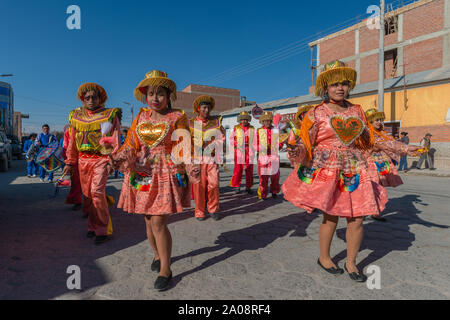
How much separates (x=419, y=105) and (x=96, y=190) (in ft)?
56.2

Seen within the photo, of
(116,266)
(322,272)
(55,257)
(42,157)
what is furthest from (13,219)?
(322,272)

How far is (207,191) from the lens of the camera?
5098mm

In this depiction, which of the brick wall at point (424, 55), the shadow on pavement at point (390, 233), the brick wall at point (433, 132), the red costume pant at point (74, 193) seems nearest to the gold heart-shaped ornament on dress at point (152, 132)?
the shadow on pavement at point (390, 233)

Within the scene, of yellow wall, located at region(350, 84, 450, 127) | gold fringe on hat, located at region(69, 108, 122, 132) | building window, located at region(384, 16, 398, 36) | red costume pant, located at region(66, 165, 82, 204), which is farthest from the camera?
building window, located at region(384, 16, 398, 36)

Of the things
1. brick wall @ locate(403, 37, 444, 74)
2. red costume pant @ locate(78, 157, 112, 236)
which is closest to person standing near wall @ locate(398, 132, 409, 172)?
brick wall @ locate(403, 37, 444, 74)

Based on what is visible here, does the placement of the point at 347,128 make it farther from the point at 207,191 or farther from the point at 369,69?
the point at 369,69

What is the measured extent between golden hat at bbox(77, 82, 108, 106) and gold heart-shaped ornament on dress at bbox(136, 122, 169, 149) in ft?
5.60

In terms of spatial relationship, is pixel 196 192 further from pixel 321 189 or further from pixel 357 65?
pixel 357 65

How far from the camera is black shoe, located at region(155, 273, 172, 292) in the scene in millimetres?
2385

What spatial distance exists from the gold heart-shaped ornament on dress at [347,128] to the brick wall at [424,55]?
72.3 feet

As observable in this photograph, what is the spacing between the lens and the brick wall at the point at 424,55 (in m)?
19.0

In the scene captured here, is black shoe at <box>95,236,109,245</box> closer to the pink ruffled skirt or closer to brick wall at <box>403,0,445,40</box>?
the pink ruffled skirt

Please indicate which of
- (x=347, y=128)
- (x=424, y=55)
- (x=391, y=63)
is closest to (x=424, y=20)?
(x=424, y=55)
